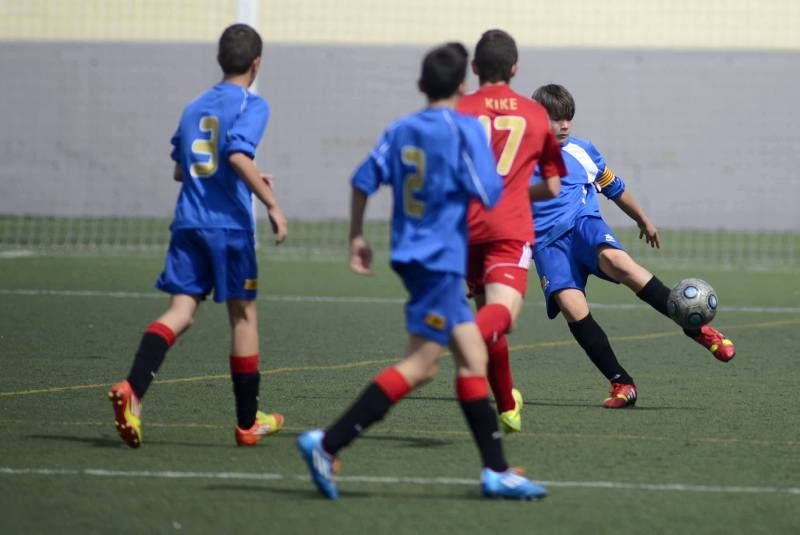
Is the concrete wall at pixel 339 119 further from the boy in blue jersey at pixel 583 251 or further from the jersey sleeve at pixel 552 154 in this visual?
the jersey sleeve at pixel 552 154

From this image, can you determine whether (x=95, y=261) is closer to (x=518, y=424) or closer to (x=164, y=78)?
(x=164, y=78)

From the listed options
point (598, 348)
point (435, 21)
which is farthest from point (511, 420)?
point (435, 21)

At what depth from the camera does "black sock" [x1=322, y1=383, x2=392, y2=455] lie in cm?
553

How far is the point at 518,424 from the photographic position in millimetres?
7219

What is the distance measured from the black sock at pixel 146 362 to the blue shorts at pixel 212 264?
0.80 ft

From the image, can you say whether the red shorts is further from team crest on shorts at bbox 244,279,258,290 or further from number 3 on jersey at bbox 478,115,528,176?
team crest on shorts at bbox 244,279,258,290

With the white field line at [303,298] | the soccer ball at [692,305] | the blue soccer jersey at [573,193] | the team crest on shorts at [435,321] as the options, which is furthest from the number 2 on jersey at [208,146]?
the white field line at [303,298]

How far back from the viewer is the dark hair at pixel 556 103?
8.10 m

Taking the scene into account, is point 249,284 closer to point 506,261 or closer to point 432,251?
point 506,261

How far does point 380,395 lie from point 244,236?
150cm

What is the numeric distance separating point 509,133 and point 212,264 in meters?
1.44

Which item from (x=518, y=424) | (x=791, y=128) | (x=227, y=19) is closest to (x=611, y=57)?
(x=791, y=128)

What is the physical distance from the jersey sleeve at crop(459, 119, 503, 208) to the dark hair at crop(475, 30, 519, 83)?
129 cm

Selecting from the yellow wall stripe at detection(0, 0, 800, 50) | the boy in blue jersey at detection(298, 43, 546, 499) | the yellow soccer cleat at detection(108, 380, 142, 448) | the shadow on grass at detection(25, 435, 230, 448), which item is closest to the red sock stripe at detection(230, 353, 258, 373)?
the shadow on grass at detection(25, 435, 230, 448)
